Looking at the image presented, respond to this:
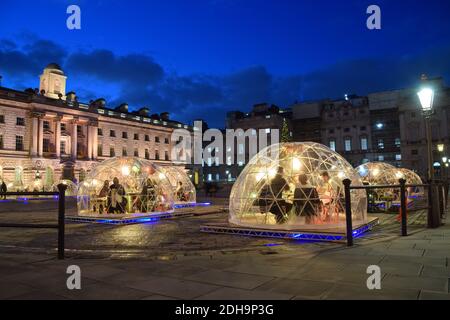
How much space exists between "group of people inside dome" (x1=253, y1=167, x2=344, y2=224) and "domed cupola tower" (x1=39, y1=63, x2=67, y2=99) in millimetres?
61734

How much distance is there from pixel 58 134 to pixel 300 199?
55.9 meters

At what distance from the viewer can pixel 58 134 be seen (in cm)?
5762

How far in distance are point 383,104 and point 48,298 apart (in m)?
73.5

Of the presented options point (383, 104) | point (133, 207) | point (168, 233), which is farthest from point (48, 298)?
point (383, 104)

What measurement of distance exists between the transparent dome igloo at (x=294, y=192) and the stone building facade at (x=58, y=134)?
45.1m

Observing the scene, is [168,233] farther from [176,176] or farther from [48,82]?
[48,82]

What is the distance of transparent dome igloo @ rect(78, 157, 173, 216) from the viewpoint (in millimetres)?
16109

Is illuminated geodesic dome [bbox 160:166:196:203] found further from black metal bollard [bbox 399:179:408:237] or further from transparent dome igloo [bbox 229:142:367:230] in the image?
black metal bollard [bbox 399:179:408:237]

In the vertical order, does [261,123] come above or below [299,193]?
above

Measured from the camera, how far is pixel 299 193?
33.9 ft

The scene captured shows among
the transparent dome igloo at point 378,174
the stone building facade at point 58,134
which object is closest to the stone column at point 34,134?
the stone building facade at point 58,134

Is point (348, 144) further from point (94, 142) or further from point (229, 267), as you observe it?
point (229, 267)

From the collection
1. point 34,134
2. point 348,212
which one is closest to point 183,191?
point 348,212
